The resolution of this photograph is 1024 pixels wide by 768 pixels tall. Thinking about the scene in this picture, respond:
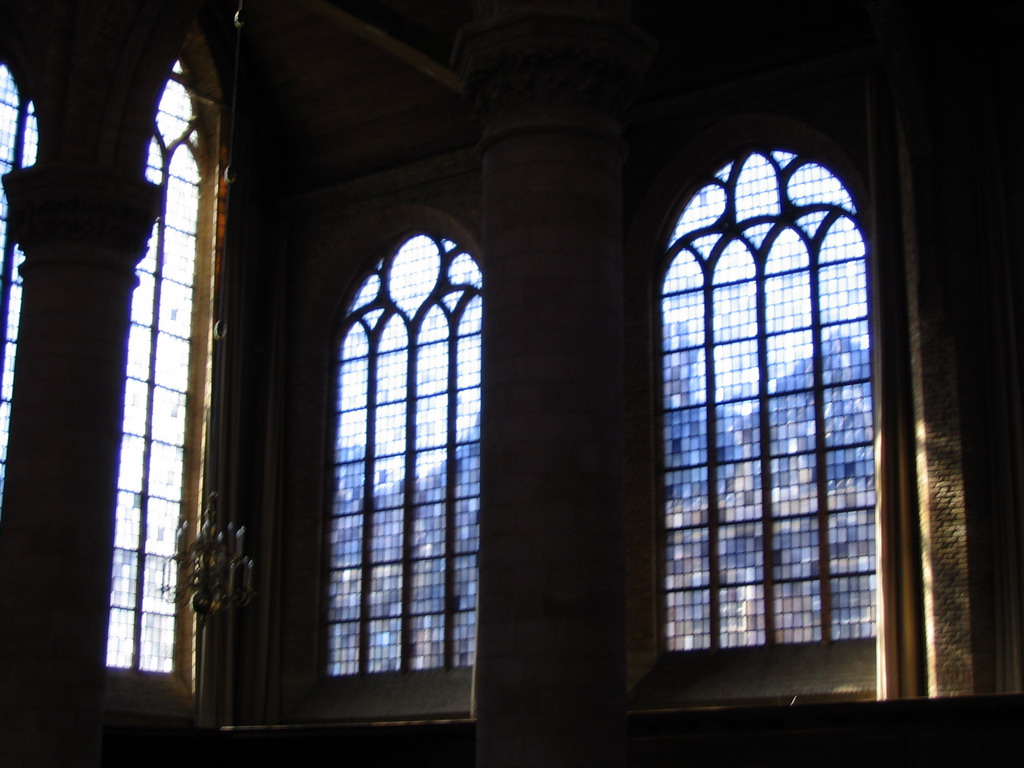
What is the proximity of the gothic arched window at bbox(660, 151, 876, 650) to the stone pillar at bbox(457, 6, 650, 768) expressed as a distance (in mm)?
7640

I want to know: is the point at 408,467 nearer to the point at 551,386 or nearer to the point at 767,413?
the point at 767,413

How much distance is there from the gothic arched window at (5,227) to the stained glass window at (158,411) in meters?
1.31

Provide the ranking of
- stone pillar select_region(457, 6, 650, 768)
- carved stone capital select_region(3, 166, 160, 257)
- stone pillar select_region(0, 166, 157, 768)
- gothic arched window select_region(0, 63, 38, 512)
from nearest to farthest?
stone pillar select_region(457, 6, 650, 768)
stone pillar select_region(0, 166, 157, 768)
carved stone capital select_region(3, 166, 160, 257)
gothic arched window select_region(0, 63, 38, 512)

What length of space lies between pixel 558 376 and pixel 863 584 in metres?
7.98

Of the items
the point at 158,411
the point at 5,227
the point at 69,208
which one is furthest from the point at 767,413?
the point at 5,227

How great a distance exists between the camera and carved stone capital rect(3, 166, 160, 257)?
13.6 m

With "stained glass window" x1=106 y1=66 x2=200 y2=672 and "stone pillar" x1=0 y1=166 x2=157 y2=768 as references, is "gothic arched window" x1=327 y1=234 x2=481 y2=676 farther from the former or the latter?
"stone pillar" x1=0 y1=166 x2=157 y2=768

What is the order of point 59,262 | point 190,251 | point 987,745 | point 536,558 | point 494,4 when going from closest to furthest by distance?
1. point 536,558
2. point 494,4
3. point 987,745
4. point 59,262
5. point 190,251

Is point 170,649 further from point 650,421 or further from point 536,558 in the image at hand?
point 536,558

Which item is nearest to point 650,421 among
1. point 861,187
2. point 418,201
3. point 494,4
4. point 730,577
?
point 730,577

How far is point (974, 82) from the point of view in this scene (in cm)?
1614

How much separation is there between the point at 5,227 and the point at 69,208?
18.0 ft

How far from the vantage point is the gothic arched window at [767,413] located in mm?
16469

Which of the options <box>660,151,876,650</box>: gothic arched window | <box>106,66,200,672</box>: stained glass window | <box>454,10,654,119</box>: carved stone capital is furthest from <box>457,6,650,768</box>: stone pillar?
<box>106,66,200,672</box>: stained glass window
